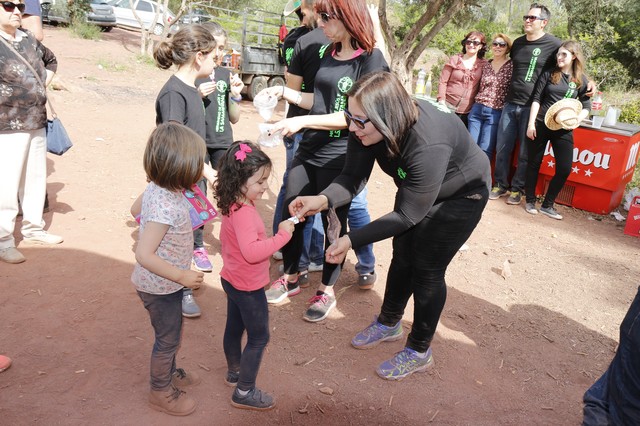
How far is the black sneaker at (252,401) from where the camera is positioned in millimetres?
2887

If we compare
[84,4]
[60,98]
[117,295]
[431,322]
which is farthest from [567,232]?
[84,4]

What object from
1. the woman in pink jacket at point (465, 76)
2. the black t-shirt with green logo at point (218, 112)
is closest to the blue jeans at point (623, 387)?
the black t-shirt with green logo at point (218, 112)

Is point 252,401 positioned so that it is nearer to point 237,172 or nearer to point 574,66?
point 237,172

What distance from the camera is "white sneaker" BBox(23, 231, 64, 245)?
4574 mm

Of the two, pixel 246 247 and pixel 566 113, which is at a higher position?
pixel 566 113

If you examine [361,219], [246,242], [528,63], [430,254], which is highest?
[528,63]

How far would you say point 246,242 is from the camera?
256 centimetres

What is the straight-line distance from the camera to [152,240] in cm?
243

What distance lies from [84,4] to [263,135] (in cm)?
2234

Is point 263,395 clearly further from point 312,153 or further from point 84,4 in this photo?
point 84,4

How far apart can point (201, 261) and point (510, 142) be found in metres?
4.49

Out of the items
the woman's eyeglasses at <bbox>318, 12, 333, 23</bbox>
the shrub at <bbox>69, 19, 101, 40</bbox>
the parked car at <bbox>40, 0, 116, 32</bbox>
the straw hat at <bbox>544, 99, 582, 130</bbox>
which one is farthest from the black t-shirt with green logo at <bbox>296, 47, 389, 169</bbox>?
the parked car at <bbox>40, 0, 116, 32</bbox>

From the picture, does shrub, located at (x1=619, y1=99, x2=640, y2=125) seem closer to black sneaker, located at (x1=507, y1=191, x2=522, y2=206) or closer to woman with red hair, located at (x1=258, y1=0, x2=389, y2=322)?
black sneaker, located at (x1=507, y1=191, x2=522, y2=206)

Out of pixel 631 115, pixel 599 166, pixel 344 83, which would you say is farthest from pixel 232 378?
pixel 631 115
